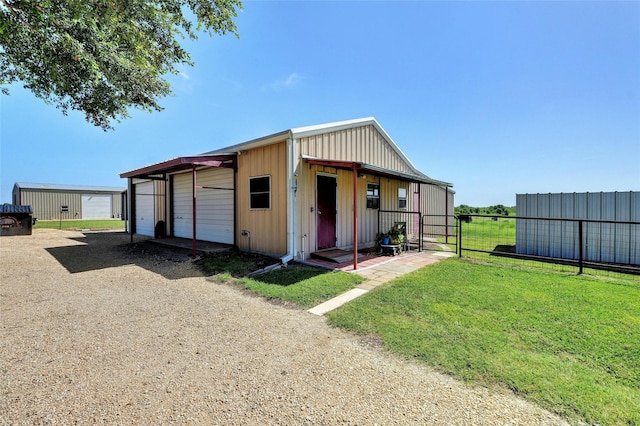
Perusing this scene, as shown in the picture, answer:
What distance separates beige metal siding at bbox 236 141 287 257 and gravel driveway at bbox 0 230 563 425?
9.52 ft

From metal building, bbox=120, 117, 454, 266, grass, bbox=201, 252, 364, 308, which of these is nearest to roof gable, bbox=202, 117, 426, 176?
metal building, bbox=120, 117, 454, 266

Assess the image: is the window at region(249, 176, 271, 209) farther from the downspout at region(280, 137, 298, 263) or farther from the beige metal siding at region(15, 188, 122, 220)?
the beige metal siding at region(15, 188, 122, 220)

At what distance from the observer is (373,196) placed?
990 cm

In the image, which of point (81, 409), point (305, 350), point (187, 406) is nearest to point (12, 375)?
point (81, 409)

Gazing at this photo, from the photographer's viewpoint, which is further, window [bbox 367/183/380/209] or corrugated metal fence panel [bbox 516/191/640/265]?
window [bbox 367/183/380/209]

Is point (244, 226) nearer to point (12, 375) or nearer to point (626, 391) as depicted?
point (12, 375)

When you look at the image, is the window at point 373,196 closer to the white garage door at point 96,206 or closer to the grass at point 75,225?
the grass at point 75,225

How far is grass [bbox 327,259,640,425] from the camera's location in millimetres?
2244

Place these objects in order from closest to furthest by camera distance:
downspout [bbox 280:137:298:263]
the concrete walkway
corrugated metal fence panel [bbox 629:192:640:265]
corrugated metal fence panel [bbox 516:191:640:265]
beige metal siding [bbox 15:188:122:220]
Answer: the concrete walkway, downspout [bbox 280:137:298:263], corrugated metal fence panel [bbox 629:192:640:265], corrugated metal fence panel [bbox 516:191:640:265], beige metal siding [bbox 15:188:122:220]

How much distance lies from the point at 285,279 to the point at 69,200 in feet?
112

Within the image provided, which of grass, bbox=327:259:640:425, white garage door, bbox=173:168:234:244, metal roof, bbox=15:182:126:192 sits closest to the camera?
grass, bbox=327:259:640:425

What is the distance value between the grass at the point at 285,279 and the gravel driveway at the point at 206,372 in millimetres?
468

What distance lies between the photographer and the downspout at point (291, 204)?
22.9ft

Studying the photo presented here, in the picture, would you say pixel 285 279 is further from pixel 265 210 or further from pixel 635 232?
pixel 635 232
